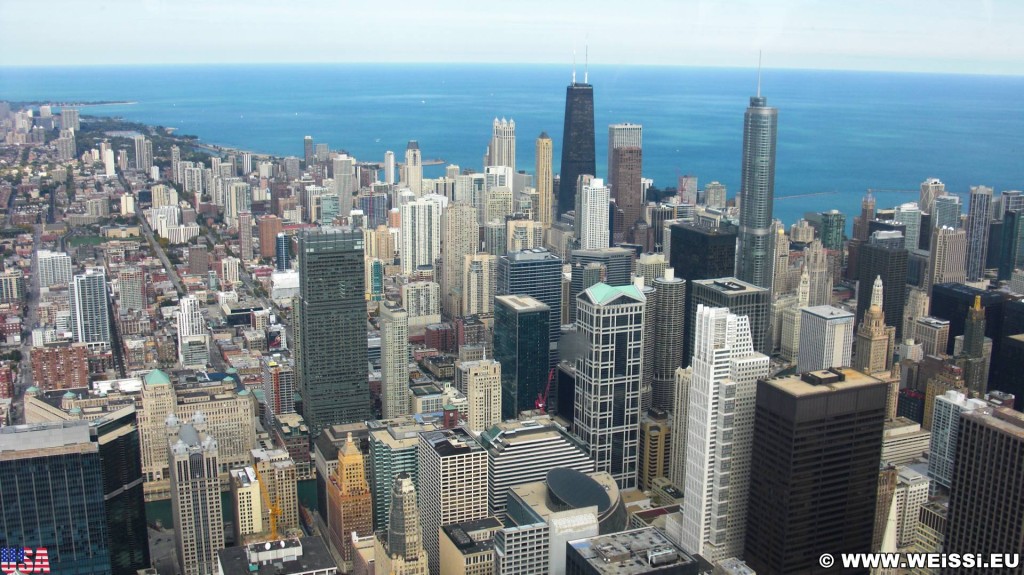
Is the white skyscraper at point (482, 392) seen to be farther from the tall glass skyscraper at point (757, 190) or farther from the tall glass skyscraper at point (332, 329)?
the tall glass skyscraper at point (757, 190)

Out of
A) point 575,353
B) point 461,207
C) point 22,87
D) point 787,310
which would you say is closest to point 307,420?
point 575,353

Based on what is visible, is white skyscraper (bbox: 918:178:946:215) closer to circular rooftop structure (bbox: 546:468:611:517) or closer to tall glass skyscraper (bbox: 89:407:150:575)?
circular rooftop structure (bbox: 546:468:611:517)

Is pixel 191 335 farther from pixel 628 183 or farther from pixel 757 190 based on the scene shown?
pixel 628 183

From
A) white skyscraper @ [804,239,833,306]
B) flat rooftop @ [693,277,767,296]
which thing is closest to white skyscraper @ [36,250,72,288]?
flat rooftop @ [693,277,767,296]

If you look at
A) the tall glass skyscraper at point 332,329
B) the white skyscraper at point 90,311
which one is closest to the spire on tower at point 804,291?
the tall glass skyscraper at point 332,329

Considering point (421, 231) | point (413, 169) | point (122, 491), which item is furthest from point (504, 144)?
point (122, 491)

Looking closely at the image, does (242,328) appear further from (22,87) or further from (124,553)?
(124,553)
